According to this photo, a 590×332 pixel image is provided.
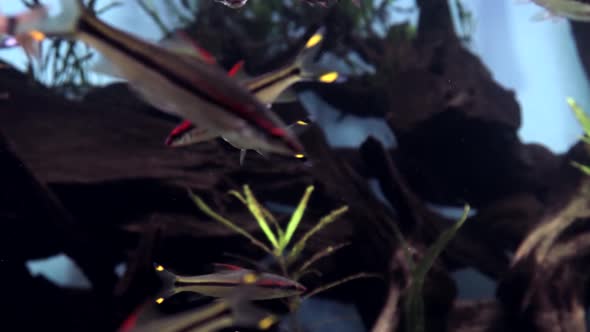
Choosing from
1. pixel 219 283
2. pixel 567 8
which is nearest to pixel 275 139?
pixel 219 283

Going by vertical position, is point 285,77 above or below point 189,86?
below

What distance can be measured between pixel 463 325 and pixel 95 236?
3.14 metres

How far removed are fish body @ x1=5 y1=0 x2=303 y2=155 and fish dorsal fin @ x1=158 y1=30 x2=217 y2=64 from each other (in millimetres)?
17

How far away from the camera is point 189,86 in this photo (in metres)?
1.15

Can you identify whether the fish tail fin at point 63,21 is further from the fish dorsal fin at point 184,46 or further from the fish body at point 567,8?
the fish body at point 567,8

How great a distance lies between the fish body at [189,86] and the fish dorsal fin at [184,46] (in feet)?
0.05

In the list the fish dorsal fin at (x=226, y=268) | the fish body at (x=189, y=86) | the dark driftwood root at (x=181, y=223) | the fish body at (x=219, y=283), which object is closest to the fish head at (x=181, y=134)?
the fish body at (x=189, y=86)

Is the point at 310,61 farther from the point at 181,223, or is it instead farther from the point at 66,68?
the point at 66,68

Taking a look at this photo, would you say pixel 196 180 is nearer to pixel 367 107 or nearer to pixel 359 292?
pixel 359 292

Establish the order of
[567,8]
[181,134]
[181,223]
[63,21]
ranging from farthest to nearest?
[181,223]
[567,8]
[181,134]
[63,21]

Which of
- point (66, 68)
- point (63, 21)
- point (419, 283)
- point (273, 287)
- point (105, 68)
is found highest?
point (63, 21)

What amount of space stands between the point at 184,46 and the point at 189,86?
116mm

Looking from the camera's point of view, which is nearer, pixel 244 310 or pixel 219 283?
pixel 244 310

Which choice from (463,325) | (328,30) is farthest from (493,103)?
(463,325)
